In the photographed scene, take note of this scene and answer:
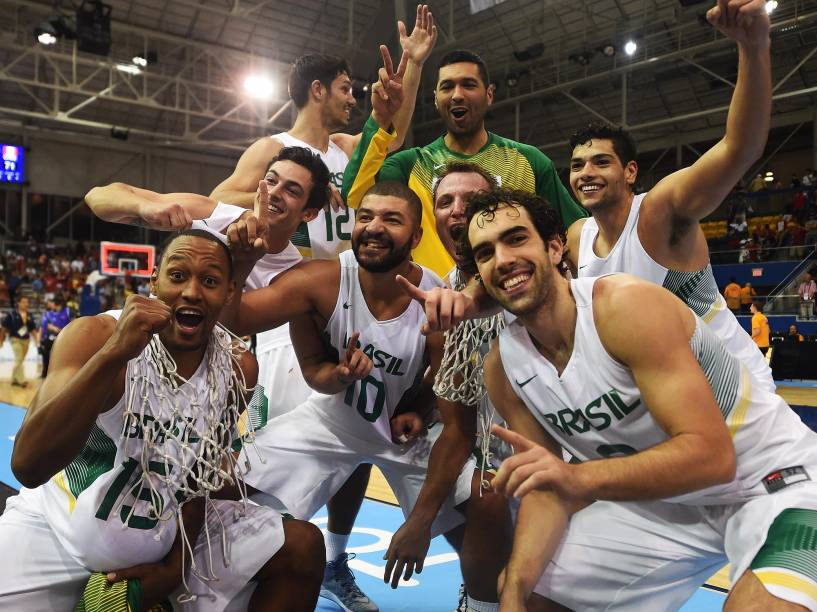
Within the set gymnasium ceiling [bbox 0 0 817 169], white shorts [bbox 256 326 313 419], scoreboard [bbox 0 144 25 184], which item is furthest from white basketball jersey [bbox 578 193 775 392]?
scoreboard [bbox 0 144 25 184]

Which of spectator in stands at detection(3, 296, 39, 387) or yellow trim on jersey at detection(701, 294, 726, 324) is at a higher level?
spectator in stands at detection(3, 296, 39, 387)

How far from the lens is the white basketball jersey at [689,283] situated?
2701 millimetres

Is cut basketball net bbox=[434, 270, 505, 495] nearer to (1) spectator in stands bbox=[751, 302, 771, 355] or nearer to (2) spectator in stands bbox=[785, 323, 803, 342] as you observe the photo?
(1) spectator in stands bbox=[751, 302, 771, 355]

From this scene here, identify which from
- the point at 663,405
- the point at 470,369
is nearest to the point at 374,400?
the point at 470,369

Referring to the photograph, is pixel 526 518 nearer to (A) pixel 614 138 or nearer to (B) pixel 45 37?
(A) pixel 614 138

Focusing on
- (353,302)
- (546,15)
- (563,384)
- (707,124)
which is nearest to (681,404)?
(563,384)

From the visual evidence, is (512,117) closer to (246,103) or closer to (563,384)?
(246,103)

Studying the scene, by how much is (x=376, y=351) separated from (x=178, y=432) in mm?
866

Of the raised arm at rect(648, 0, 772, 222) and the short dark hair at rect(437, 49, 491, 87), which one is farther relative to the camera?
the short dark hair at rect(437, 49, 491, 87)

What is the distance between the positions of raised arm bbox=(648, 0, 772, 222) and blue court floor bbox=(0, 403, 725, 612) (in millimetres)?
1631

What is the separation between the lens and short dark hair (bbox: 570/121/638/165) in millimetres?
3047

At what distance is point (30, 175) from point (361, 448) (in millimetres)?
20809

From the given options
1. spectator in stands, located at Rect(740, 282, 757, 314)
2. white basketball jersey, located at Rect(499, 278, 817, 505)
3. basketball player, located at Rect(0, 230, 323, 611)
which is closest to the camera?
basketball player, located at Rect(0, 230, 323, 611)

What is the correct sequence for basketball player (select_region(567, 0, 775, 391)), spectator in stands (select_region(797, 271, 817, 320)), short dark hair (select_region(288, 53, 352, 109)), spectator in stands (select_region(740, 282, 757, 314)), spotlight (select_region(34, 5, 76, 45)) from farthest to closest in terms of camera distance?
spotlight (select_region(34, 5, 76, 45)), spectator in stands (select_region(740, 282, 757, 314)), spectator in stands (select_region(797, 271, 817, 320)), short dark hair (select_region(288, 53, 352, 109)), basketball player (select_region(567, 0, 775, 391))
